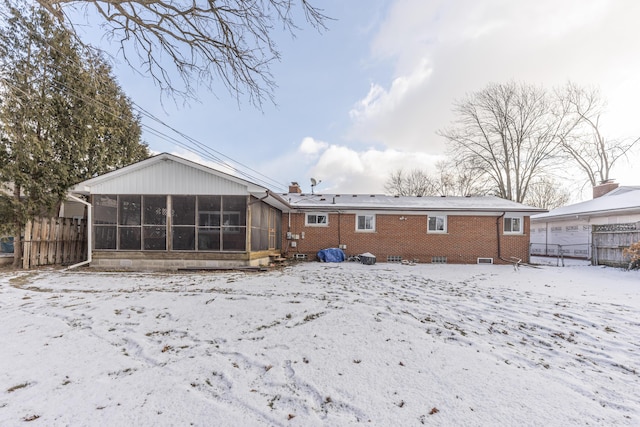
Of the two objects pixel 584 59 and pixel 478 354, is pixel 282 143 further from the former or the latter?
pixel 478 354

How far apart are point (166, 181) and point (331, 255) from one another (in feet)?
23.9

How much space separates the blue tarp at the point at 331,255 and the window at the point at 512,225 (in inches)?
309

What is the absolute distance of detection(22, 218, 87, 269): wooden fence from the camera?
30.7 feet

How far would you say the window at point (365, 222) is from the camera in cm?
1327

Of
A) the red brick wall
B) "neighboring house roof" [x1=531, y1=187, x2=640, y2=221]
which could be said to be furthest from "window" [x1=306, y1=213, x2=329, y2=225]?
"neighboring house roof" [x1=531, y1=187, x2=640, y2=221]

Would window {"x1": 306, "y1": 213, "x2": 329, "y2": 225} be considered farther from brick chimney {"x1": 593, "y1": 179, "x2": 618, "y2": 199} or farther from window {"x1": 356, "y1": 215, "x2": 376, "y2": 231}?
brick chimney {"x1": 593, "y1": 179, "x2": 618, "y2": 199}

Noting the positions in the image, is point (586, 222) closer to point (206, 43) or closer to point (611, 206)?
point (611, 206)

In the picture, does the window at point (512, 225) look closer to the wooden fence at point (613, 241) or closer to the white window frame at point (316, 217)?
the wooden fence at point (613, 241)

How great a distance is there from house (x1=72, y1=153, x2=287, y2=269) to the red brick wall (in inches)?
173

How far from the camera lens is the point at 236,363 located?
2.92 m

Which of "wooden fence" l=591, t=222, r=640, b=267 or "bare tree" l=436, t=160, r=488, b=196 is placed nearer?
"wooden fence" l=591, t=222, r=640, b=267

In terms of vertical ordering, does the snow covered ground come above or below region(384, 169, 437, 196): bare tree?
below

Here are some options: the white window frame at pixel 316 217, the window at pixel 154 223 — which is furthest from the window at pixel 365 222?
the window at pixel 154 223

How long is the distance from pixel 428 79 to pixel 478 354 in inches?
457
